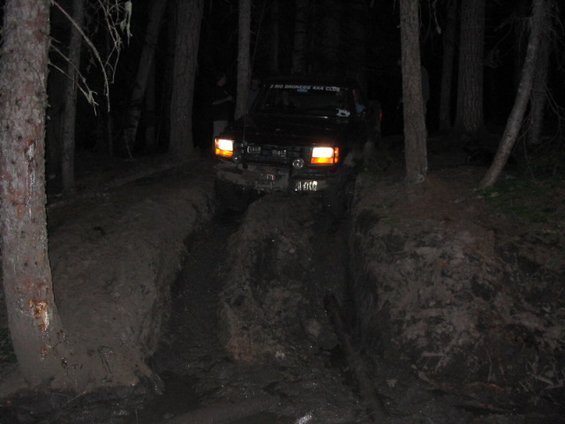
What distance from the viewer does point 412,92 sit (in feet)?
24.4

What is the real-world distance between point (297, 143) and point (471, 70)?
5.85 m

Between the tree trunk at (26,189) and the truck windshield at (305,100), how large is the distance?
5.05 metres

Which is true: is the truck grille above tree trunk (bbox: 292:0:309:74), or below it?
below

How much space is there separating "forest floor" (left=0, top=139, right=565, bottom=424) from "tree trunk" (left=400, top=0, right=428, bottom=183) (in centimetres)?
31

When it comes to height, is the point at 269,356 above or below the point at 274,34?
below

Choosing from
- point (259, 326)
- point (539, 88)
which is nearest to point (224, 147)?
point (259, 326)

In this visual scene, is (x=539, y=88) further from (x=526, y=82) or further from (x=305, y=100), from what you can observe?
(x=305, y=100)

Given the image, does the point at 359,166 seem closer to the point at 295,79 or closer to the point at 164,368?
the point at 295,79

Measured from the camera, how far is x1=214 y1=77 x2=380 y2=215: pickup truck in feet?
25.4

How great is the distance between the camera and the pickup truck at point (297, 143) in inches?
305

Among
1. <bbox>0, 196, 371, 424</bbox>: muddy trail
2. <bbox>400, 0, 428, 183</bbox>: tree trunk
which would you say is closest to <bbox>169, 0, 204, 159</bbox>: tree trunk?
<bbox>0, 196, 371, 424</bbox>: muddy trail

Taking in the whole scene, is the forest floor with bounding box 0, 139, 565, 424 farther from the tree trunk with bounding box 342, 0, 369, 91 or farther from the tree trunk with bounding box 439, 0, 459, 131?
the tree trunk with bounding box 342, 0, 369, 91

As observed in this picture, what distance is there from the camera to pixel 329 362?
5340mm

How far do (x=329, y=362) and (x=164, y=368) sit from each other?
160 cm
